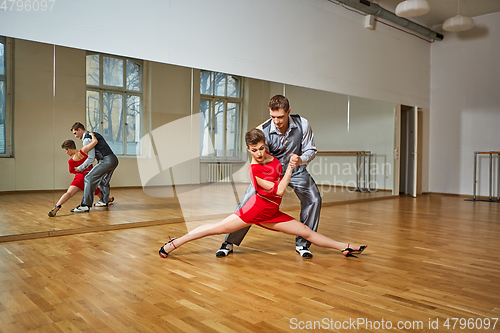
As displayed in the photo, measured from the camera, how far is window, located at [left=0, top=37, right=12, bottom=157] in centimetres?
388

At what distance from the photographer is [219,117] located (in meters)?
5.55

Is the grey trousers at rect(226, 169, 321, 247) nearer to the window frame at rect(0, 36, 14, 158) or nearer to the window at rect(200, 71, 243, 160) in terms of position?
the window at rect(200, 71, 243, 160)

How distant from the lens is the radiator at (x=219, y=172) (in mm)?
5504

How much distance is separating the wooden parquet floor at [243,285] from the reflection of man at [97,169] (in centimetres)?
44

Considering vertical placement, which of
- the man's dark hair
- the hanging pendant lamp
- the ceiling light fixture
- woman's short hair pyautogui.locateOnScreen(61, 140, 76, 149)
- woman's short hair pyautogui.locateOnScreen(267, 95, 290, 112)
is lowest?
woman's short hair pyautogui.locateOnScreen(61, 140, 76, 149)

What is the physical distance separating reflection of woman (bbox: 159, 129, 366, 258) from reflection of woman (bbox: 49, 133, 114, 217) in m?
1.68

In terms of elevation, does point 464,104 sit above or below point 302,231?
above

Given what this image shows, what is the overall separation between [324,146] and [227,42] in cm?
262

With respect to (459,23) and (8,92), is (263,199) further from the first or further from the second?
(459,23)

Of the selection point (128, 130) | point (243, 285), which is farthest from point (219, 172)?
point (243, 285)

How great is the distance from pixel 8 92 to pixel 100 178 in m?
1.26

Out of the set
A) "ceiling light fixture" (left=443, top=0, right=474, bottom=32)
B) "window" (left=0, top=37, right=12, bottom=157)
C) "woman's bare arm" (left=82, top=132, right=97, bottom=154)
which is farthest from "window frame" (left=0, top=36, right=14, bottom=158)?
"ceiling light fixture" (left=443, top=0, right=474, bottom=32)

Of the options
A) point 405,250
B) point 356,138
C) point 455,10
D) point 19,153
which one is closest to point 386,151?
point 356,138

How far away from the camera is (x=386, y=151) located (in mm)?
8828
